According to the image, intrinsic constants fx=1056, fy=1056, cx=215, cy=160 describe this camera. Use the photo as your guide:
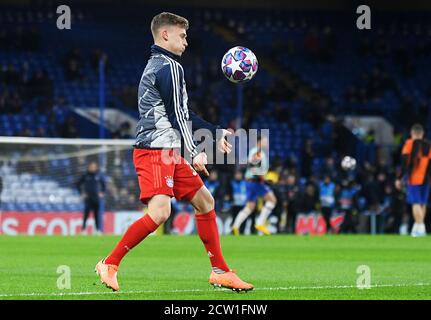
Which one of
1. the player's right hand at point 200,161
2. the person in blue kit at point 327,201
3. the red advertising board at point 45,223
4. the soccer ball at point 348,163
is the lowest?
the red advertising board at point 45,223

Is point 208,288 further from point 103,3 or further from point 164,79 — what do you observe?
point 103,3

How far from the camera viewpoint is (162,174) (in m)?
9.01

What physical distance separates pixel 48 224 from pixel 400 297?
55.4 feet

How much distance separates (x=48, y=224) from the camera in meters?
24.8

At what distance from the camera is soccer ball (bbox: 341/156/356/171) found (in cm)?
2746

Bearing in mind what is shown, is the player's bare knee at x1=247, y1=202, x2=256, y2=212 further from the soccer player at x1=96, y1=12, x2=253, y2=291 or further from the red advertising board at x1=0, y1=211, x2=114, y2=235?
the soccer player at x1=96, y1=12, x2=253, y2=291

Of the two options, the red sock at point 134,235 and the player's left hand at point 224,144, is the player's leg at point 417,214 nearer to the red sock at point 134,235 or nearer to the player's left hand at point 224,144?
the player's left hand at point 224,144

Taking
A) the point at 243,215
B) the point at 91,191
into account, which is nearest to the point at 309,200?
the point at 243,215

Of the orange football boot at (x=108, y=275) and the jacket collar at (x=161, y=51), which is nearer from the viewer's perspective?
the orange football boot at (x=108, y=275)

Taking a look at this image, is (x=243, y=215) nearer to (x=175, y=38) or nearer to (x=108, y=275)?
(x=175, y=38)

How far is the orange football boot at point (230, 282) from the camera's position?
356 inches

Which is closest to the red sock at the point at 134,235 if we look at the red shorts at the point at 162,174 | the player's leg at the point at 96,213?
the red shorts at the point at 162,174

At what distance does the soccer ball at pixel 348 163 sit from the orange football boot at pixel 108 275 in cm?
1887
